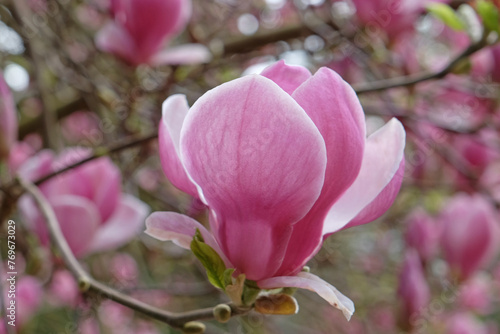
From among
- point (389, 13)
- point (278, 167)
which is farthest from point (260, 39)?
point (278, 167)

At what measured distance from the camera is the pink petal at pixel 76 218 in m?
0.69

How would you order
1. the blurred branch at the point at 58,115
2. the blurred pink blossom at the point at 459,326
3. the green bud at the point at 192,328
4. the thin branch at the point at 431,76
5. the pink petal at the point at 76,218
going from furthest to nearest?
the blurred pink blossom at the point at 459,326 < the blurred branch at the point at 58,115 < the pink petal at the point at 76,218 < the thin branch at the point at 431,76 < the green bud at the point at 192,328

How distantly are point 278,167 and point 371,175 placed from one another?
9 centimetres

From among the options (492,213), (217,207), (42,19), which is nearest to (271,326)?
(492,213)

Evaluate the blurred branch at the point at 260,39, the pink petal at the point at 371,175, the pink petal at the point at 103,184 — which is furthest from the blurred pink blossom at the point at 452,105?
the pink petal at the point at 371,175

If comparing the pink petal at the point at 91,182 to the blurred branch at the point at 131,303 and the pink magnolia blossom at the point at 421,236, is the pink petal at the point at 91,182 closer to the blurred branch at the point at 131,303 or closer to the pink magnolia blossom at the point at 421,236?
the blurred branch at the point at 131,303

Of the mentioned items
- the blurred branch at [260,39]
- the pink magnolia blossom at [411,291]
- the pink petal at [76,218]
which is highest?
the pink petal at [76,218]

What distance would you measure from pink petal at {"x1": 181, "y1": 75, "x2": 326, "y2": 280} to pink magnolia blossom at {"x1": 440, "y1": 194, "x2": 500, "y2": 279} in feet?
2.55

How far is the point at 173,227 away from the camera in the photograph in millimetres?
375

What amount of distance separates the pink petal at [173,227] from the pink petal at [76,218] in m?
0.34

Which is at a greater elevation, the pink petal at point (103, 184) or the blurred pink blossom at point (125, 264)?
the pink petal at point (103, 184)

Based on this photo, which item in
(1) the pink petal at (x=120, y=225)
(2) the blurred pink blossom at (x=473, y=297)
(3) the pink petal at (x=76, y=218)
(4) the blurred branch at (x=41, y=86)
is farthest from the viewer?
(2) the blurred pink blossom at (x=473, y=297)

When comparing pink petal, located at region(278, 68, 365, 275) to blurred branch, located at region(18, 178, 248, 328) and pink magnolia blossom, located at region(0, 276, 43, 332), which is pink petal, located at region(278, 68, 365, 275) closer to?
blurred branch, located at region(18, 178, 248, 328)

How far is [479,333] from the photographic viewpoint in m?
1.68
